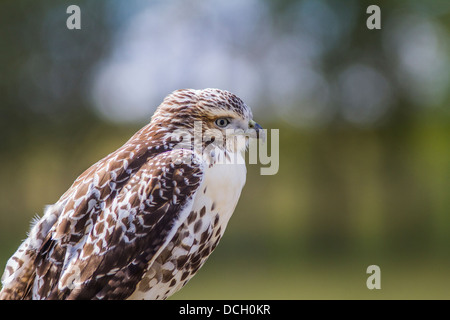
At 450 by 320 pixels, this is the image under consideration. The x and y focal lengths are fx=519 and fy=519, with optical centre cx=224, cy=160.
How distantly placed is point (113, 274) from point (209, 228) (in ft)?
1.19

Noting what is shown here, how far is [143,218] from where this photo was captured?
1767mm

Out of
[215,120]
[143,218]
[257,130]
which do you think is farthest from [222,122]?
[143,218]

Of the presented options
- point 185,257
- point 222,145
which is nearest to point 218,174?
point 222,145

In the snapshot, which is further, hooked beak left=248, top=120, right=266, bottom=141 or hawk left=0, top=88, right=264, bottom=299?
hooked beak left=248, top=120, right=266, bottom=141

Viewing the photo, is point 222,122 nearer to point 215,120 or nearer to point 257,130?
point 215,120

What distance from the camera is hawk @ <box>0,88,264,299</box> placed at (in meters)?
1.75

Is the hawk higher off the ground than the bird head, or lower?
lower

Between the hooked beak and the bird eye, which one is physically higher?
the bird eye

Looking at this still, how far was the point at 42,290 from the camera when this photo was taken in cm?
181

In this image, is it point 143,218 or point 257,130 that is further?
point 257,130

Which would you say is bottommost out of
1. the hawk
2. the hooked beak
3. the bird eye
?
the hawk

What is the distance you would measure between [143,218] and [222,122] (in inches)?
19.0

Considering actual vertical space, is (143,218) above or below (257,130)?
below

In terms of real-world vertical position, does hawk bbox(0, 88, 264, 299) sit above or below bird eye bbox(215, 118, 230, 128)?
below
